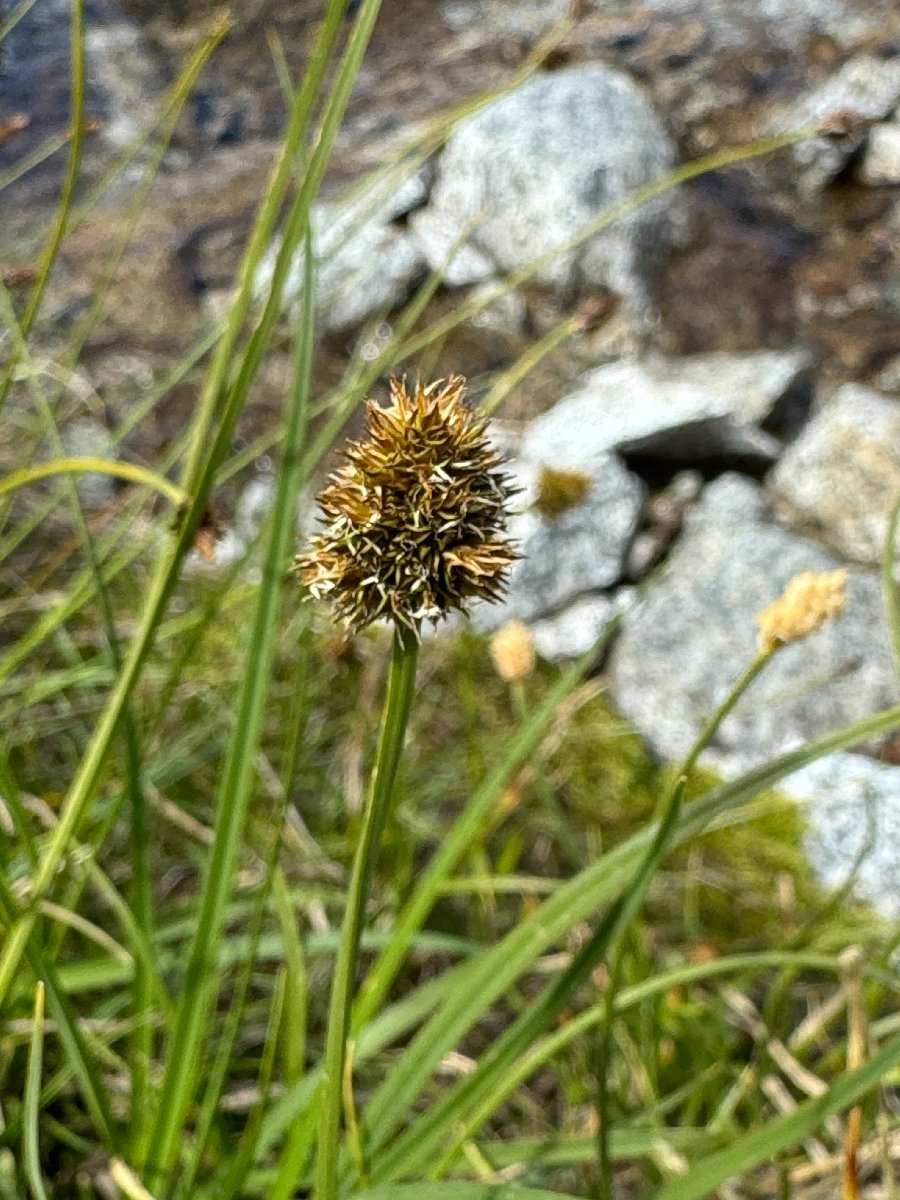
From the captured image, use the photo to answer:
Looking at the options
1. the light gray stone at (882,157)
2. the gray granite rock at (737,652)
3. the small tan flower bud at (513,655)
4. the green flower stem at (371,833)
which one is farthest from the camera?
the light gray stone at (882,157)

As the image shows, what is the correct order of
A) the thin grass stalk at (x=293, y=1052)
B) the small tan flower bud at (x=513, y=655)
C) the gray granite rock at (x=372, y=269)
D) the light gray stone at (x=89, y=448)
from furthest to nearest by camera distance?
1. the gray granite rock at (x=372, y=269)
2. the light gray stone at (x=89, y=448)
3. the small tan flower bud at (x=513, y=655)
4. the thin grass stalk at (x=293, y=1052)

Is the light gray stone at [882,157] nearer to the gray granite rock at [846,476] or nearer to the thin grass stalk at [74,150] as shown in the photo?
the gray granite rock at [846,476]

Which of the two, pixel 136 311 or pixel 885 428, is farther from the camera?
pixel 136 311

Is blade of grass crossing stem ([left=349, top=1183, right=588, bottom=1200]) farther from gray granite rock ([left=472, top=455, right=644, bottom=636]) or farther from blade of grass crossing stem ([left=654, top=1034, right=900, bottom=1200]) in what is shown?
gray granite rock ([left=472, top=455, right=644, bottom=636])

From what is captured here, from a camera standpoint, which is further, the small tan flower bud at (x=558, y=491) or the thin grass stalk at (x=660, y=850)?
the small tan flower bud at (x=558, y=491)

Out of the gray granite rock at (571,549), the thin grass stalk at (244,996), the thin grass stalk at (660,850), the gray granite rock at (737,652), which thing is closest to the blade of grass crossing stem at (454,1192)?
the thin grass stalk at (660,850)

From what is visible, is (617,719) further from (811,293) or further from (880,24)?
(880,24)

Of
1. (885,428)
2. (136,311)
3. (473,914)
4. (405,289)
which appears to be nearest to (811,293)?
(885,428)
